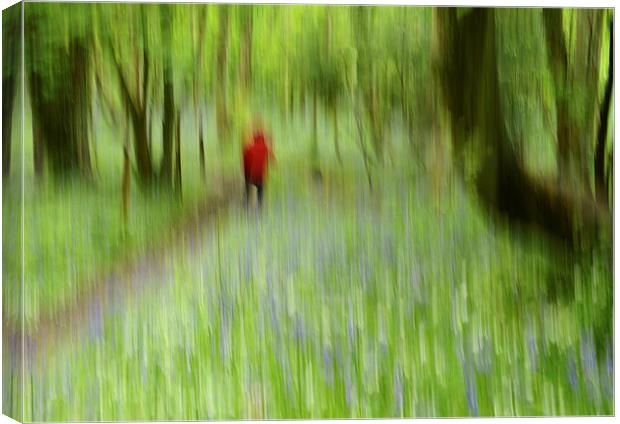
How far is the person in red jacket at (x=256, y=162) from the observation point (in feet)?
10.00

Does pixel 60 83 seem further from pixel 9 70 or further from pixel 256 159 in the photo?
pixel 256 159

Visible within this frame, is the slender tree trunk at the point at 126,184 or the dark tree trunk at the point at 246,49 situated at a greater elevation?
the dark tree trunk at the point at 246,49

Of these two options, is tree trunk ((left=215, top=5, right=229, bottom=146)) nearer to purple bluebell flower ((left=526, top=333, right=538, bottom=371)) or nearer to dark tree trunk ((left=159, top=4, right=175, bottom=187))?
dark tree trunk ((left=159, top=4, right=175, bottom=187))

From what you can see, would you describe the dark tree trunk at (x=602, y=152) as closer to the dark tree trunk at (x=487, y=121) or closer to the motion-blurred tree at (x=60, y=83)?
the dark tree trunk at (x=487, y=121)

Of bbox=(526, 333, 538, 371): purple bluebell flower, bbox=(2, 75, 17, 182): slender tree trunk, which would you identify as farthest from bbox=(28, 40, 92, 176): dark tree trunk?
bbox=(526, 333, 538, 371): purple bluebell flower

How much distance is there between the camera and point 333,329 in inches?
120

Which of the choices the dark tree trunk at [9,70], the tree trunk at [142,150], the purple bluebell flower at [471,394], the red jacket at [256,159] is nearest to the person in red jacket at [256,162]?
the red jacket at [256,159]

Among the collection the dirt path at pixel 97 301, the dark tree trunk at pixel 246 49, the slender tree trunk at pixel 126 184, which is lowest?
the dirt path at pixel 97 301

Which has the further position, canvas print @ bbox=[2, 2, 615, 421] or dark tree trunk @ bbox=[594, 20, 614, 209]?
dark tree trunk @ bbox=[594, 20, 614, 209]

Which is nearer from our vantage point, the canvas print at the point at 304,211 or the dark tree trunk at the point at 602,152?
the canvas print at the point at 304,211

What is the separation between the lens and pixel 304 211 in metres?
3.06

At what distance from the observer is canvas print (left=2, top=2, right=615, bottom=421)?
9.87 feet

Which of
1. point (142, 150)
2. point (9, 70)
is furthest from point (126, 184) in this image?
point (9, 70)

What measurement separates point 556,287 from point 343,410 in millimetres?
733
